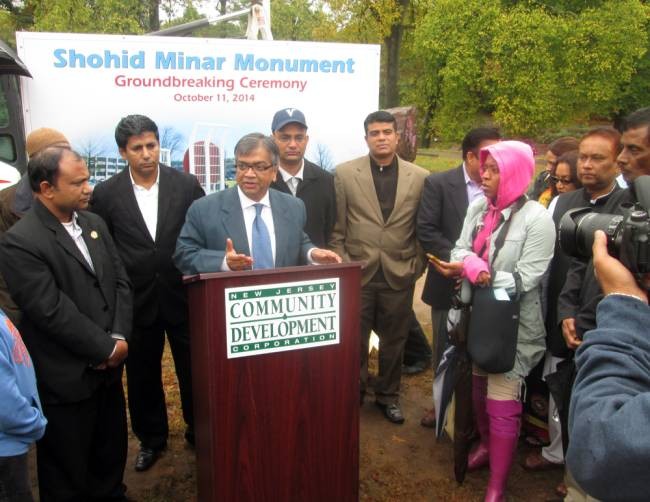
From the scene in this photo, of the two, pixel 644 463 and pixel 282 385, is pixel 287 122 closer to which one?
pixel 282 385

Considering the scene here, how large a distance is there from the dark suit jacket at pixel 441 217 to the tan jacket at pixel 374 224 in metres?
0.10

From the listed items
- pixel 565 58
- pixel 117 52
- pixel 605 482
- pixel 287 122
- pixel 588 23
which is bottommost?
pixel 605 482

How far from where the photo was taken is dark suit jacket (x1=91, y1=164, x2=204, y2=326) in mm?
3170

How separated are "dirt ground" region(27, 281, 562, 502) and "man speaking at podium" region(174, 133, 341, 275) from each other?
137 cm

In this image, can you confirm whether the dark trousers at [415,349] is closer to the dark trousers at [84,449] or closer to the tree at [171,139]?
the tree at [171,139]

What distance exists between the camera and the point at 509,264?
2.96 metres

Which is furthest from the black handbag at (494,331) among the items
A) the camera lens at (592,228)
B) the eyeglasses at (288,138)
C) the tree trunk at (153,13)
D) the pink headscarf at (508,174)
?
the tree trunk at (153,13)

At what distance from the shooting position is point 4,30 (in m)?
20.6

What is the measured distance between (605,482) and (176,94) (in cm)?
414

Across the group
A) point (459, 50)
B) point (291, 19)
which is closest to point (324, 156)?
point (459, 50)

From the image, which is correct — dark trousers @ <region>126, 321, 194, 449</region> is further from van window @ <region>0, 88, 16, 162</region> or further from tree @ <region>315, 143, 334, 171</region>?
van window @ <region>0, 88, 16, 162</region>

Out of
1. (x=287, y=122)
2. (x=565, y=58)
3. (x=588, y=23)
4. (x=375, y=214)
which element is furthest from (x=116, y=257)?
(x=588, y=23)

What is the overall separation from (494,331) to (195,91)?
304 centimetres

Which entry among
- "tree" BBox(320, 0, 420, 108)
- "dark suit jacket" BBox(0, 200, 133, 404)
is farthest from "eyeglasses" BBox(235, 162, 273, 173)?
"tree" BBox(320, 0, 420, 108)
